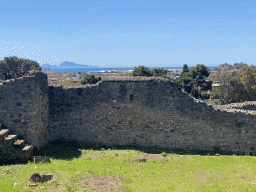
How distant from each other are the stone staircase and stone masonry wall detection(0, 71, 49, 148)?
2.77 feet

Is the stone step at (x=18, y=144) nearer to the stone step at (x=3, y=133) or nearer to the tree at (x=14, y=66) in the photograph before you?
the stone step at (x=3, y=133)

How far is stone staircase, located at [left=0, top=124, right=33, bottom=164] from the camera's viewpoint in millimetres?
10148

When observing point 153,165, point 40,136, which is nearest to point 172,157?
point 153,165

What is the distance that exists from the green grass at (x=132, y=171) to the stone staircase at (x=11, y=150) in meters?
0.56

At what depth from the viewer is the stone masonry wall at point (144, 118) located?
12.2 m

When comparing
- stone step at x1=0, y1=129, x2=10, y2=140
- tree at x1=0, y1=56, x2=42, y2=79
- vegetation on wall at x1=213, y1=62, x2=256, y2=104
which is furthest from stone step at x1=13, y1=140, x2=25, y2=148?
tree at x1=0, y1=56, x2=42, y2=79

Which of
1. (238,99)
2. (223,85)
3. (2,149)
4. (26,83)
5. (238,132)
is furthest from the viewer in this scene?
(223,85)

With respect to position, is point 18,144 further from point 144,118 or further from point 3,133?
point 144,118

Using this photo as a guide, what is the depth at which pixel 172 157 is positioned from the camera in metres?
11.6

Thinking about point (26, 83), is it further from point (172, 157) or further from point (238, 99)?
point (238, 99)

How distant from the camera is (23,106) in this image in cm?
1123

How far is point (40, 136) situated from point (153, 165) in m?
6.81

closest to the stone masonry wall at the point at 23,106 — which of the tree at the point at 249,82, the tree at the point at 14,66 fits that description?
the tree at the point at 249,82

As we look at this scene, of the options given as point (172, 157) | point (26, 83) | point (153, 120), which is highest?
point (26, 83)
